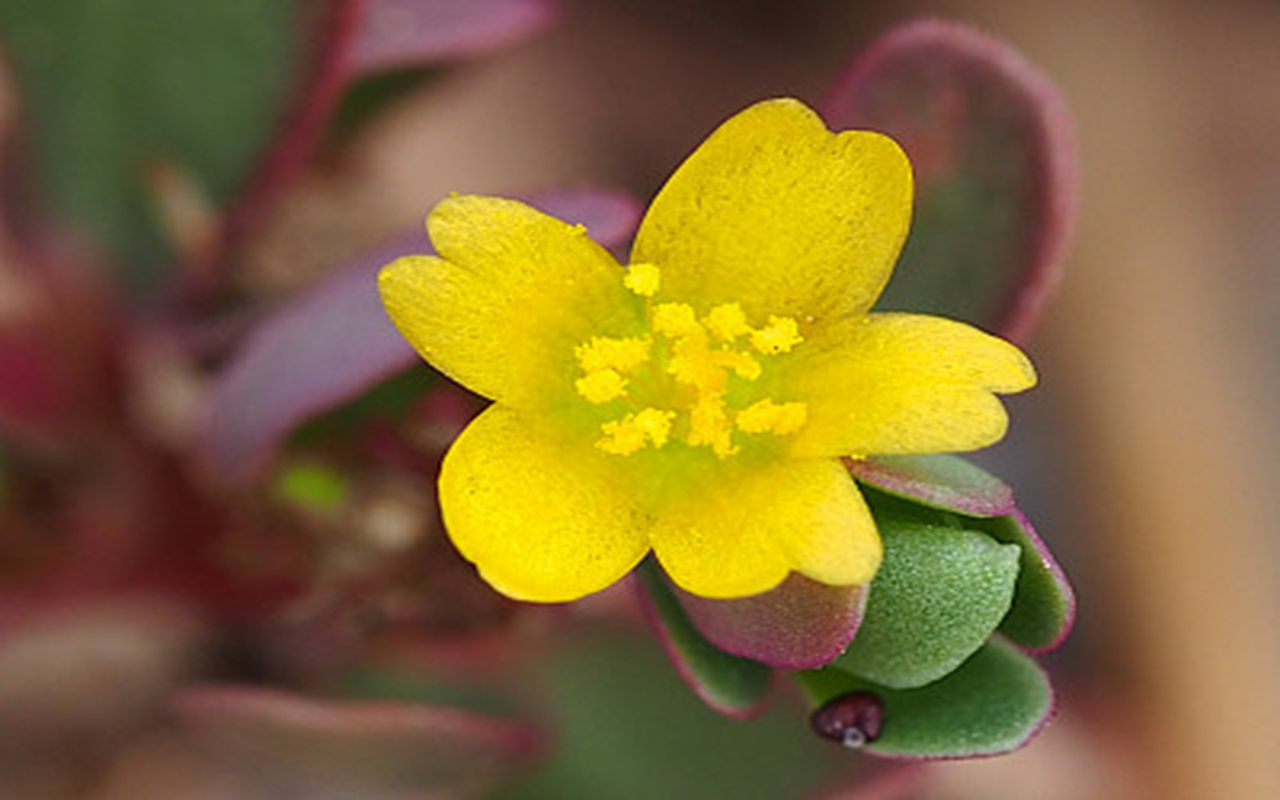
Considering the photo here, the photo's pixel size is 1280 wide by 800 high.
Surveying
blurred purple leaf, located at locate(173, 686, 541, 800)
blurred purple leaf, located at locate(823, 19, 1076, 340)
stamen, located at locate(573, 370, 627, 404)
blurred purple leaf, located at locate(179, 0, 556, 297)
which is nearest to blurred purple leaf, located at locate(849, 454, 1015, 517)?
stamen, located at locate(573, 370, 627, 404)

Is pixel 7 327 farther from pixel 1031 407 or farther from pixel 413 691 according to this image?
pixel 1031 407

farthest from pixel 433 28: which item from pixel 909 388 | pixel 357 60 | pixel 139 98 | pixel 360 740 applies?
pixel 909 388

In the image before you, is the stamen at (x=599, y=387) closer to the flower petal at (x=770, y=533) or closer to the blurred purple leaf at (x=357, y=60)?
the flower petal at (x=770, y=533)

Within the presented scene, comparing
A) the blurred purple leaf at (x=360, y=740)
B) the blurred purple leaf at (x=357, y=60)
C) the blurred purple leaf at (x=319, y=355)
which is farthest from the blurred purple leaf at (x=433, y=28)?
the blurred purple leaf at (x=360, y=740)

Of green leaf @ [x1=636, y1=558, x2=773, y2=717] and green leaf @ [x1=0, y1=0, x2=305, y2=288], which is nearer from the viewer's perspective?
green leaf @ [x1=636, y1=558, x2=773, y2=717]

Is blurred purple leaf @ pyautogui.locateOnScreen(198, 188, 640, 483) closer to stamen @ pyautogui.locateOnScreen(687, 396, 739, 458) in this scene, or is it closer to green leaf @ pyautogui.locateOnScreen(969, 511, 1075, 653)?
stamen @ pyautogui.locateOnScreen(687, 396, 739, 458)

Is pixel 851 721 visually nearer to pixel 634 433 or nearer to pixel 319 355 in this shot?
pixel 634 433

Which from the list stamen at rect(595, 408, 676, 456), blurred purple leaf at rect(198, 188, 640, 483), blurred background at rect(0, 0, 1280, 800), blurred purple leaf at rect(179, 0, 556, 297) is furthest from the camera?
blurred background at rect(0, 0, 1280, 800)
